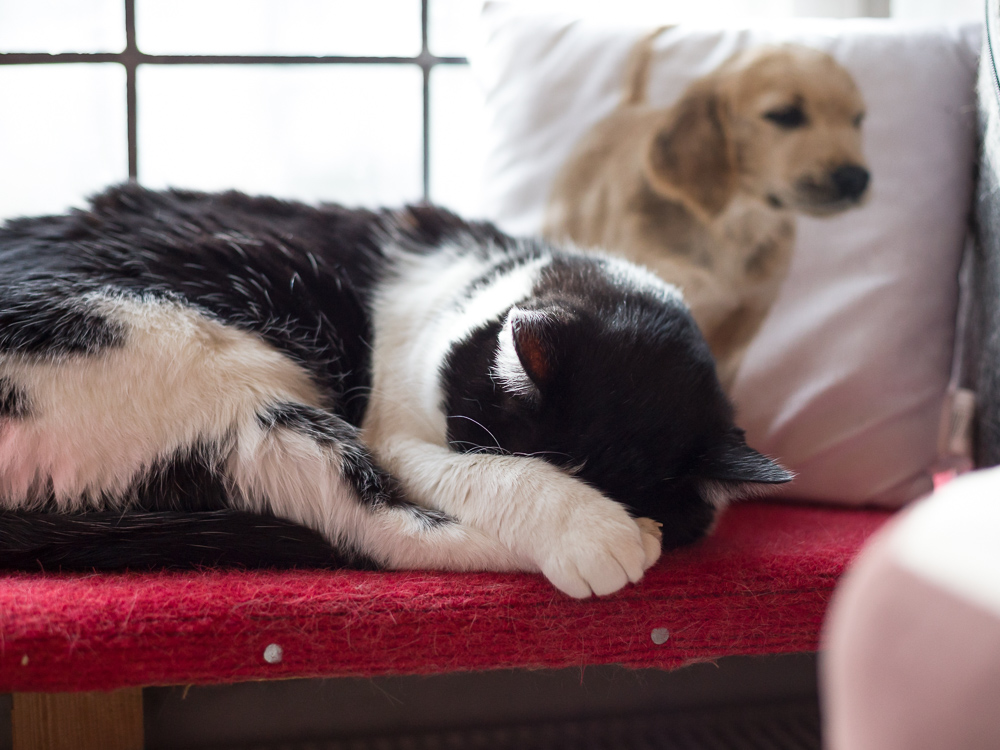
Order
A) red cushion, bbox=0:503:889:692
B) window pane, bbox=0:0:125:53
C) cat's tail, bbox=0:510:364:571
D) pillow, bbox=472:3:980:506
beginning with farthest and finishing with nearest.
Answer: window pane, bbox=0:0:125:53
pillow, bbox=472:3:980:506
cat's tail, bbox=0:510:364:571
red cushion, bbox=0:503:889:692

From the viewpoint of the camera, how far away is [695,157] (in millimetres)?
1204

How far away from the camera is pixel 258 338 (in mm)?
978

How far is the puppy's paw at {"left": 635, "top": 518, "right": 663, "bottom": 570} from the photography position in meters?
0.78

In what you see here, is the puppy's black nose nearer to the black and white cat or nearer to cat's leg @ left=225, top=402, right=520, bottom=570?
the black and white cat

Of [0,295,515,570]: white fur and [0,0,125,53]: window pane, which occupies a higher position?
[0,0,125,53]: window pane

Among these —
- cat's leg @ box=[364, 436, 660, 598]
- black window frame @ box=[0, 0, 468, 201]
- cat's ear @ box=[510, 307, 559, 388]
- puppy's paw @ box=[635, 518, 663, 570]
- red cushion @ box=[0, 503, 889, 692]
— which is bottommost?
red cushion @ box=[0, 503, 889, 692]

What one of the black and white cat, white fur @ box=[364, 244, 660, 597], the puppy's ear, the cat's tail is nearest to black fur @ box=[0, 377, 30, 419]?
the black and white cat

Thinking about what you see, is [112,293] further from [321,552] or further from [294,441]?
[321,552]

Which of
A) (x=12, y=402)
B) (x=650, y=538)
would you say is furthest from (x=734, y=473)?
(x=12, y=402)

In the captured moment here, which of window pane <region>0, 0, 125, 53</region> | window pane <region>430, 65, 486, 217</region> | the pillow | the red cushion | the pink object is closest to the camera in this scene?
the pink object

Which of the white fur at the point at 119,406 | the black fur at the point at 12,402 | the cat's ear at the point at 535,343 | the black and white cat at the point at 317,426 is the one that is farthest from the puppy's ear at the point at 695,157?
the black fur at the point at 12,402

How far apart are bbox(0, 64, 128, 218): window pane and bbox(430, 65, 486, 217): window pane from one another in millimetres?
705

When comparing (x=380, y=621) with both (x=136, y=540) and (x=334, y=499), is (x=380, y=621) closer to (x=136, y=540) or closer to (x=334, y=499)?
(x=334, y=499)

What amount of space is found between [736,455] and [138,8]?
1.57 m
